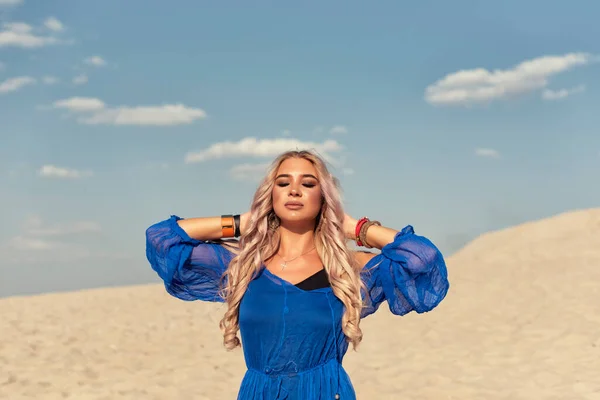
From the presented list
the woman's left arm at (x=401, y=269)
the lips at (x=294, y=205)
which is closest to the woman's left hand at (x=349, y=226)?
the woman's left arm at (x=401, y=269)

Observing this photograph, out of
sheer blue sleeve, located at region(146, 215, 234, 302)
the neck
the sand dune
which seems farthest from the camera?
the sand dune

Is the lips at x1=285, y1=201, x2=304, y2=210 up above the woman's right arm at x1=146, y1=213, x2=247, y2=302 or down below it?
above

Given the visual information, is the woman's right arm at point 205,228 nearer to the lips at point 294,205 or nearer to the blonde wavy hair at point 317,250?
the blonde wavy hair at point 317,250

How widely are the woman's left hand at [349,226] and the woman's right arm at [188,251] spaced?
1.85ft

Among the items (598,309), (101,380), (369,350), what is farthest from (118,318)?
(598,309)

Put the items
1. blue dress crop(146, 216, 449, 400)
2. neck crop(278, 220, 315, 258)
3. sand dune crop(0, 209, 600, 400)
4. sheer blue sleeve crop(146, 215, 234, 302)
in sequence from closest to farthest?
blue dress crop(146, 216, 449, 400), neck crop(278, 220, 315, 258), sheer blue sleeve crop(146, 215, 234, 302), sand dune crop(0, 209, 600, 400)

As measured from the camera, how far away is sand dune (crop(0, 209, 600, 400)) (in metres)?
10.7

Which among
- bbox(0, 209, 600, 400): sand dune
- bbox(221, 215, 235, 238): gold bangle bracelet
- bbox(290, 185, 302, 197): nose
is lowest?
bbox(0, 209, 600, 400): sand dune

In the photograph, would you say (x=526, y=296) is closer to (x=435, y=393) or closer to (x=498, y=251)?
(x=498, y=251)

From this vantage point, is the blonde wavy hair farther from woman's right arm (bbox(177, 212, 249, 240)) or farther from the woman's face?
woman's right arm (bbox(177, 212, 249, 240))

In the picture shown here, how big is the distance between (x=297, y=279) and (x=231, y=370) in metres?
8.55

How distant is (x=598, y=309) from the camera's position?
1397cm

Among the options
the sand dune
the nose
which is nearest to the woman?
the nose

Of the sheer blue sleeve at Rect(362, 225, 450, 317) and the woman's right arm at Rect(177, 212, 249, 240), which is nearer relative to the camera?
the sheer blue sleeve at Rect(362, 225, 450, 317)
